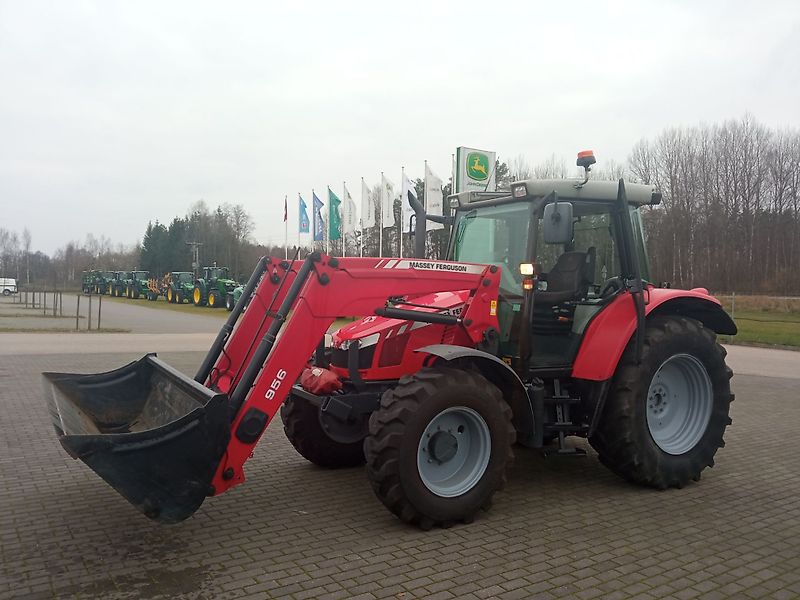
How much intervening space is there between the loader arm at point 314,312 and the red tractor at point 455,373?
0.04ft

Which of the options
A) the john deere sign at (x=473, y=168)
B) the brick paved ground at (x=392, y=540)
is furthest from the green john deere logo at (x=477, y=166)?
the brick paved ground at (x=392, y=540)

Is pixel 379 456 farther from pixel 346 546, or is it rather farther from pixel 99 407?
pixel 99 407

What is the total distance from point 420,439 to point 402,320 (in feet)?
3.78

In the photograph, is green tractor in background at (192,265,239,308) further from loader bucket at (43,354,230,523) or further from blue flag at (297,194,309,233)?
loader bucket at (43,354,230,523)

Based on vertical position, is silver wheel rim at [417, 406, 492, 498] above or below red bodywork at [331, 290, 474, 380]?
below

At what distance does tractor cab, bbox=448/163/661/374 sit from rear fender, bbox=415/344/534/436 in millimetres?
289

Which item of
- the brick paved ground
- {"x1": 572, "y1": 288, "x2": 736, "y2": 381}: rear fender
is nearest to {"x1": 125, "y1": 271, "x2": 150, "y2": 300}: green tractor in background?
the brick paved ground

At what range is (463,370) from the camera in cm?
476

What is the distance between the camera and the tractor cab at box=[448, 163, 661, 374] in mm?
5363

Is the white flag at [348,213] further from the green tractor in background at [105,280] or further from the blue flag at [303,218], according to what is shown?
the green tractor in background at [105,280]

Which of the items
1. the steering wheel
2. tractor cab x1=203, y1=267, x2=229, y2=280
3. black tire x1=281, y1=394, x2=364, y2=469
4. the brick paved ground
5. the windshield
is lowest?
the brick paved ground

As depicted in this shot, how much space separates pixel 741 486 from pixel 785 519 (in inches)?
32.7

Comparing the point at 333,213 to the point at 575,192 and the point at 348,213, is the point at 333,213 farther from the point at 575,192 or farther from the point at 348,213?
the point at 575,192

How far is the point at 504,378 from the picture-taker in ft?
16.5
